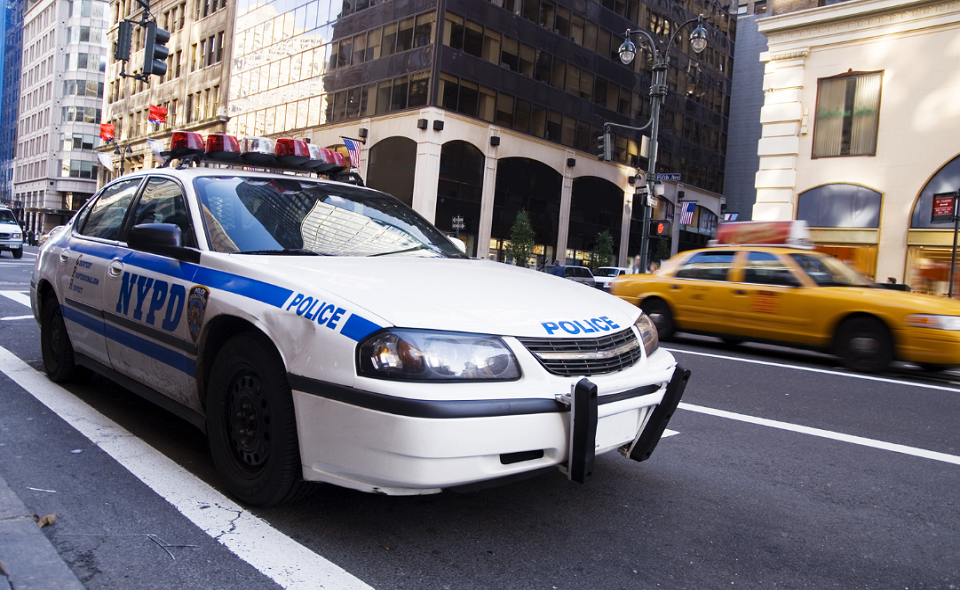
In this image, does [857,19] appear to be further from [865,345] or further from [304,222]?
[304,222]

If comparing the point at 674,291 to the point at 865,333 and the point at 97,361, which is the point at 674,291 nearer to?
the point at 865,333

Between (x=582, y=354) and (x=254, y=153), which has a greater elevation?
(x=254, y=153)

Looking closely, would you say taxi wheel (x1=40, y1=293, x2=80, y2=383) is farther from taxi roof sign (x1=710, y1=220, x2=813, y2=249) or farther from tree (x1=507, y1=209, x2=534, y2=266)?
tree (x1=507, y1=209, x2=534, y2=266)

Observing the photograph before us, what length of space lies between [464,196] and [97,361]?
30887mm

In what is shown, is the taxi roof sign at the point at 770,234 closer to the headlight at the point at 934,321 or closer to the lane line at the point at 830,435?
the headlight at the point at 934,321

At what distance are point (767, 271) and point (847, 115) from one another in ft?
47.8

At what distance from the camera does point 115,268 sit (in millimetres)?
4344

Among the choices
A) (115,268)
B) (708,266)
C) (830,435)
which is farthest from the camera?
(708,266)

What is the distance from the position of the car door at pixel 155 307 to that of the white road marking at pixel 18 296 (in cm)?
758

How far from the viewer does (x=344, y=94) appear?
37094mm

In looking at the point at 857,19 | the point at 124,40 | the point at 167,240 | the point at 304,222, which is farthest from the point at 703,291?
the point at 857,19

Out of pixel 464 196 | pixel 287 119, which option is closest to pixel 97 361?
pixel 464 196

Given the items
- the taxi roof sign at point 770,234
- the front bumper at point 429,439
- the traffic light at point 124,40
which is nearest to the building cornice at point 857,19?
the taxi roof sign at point 770,234

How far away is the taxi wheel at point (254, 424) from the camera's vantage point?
2.96 meters
